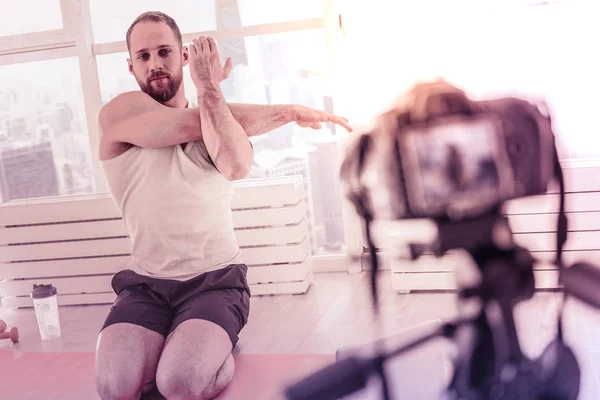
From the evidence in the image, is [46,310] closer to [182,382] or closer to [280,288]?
[280,288]

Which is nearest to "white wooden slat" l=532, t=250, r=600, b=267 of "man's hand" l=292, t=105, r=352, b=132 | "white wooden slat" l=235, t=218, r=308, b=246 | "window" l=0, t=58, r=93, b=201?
"man's hand" l=292, t=105, r=352, b=132

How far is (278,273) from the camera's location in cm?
258

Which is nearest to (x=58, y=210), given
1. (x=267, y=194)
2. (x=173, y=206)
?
(x=267, y=194)

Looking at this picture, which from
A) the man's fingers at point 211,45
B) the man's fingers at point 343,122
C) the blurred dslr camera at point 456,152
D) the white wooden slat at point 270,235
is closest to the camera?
the blurred dslr camera at point 456,152

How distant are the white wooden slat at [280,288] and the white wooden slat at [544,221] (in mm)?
1006

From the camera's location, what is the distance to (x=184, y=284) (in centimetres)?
184

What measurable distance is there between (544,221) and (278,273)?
4.54 feet

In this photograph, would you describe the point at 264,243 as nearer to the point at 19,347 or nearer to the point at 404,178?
the point at 19,347

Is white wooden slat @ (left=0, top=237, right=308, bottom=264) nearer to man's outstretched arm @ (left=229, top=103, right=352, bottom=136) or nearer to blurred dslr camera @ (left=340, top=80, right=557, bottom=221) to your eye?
man's outstretched arm @ (left=229, top=103, right=352, bottom=136)

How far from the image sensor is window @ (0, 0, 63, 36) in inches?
118

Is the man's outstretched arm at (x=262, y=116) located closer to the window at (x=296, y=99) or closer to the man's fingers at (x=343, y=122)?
the man's fingers at (x=343, y=122)

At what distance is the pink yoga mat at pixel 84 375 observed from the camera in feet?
5.67

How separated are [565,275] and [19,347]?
6.15 ft

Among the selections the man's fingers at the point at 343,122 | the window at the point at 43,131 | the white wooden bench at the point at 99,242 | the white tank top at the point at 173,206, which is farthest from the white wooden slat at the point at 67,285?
the man's fingers at the point at 343,122
